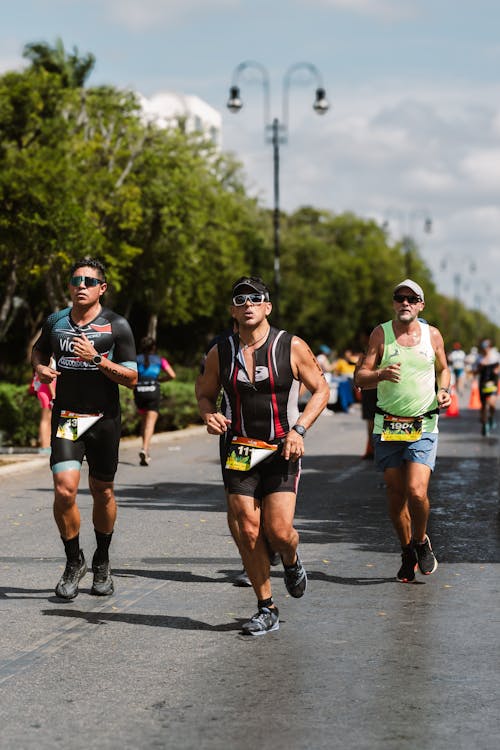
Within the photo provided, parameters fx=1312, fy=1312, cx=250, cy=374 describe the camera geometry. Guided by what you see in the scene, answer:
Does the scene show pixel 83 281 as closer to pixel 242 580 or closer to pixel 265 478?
pixel 265 478

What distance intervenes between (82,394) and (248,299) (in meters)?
1.38

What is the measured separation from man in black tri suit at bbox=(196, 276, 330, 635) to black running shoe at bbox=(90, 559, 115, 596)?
54.3 inches

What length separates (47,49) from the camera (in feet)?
144

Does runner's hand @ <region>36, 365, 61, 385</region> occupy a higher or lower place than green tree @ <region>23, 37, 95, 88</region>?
lower

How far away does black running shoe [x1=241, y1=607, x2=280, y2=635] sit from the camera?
6527mm

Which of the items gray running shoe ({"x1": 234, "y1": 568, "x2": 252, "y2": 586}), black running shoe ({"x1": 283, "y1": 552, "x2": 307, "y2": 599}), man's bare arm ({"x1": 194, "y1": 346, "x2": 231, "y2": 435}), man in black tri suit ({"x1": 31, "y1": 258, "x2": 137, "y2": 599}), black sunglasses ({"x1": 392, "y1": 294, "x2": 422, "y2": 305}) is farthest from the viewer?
gray running shoe ({"x1": 234, "y1": 568, "x2": 252, "y2": 586})

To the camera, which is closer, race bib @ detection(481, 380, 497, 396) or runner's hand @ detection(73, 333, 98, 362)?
runner's hand @ detection(73, 333, 98, 362)

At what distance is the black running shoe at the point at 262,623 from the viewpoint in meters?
6.53

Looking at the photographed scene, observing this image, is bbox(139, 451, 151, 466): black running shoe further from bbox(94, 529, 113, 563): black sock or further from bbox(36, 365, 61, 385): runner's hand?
bbox(36, 365, 61, 385): runner's hand

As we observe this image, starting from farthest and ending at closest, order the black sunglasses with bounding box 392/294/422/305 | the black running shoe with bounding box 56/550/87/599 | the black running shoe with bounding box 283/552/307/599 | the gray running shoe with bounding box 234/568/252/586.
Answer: the gray running shoe with bounding box 234/568/252/586
the black sunglasses with bounding box 392/294/422/305
the black running shoe with bounding box 56/550/87/599
the black running shoe with bounding box 283/552/307/599

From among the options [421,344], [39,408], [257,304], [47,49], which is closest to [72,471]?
[257,304]

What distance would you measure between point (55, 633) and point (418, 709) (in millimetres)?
2186

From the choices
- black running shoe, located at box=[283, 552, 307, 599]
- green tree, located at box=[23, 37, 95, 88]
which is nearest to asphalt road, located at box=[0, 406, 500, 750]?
black running shoe, located at box=[283, 552, 307, 599]

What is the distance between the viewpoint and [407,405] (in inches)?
314
